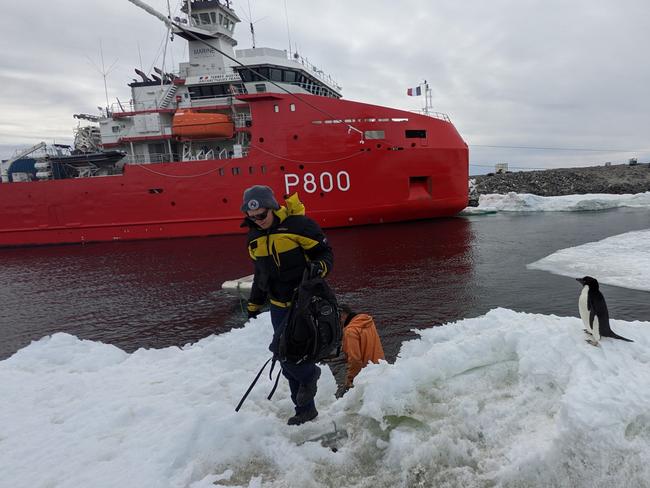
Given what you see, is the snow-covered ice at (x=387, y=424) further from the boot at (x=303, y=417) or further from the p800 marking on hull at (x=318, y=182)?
the p800 marking on hull at (x=318, y=182)

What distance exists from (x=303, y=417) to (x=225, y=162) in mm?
15804

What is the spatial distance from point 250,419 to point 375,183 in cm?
1509

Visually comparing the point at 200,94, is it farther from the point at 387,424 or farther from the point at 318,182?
the point at 387,424

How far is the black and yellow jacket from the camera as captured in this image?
2812 millimetres

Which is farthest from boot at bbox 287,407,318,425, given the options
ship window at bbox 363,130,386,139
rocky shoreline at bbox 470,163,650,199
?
rocky shoreline at bbox 470,163,650,199

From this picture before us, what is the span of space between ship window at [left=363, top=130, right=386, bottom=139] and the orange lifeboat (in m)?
6.61

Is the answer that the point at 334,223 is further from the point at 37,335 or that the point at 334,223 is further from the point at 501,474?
the point at 501,474

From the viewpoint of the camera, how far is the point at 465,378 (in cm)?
334

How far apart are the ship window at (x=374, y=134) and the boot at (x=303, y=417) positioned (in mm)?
Result: 15128

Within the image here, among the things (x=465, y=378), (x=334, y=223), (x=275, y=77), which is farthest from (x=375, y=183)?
(x=465, y=378)

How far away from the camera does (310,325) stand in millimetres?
Answer: 2656

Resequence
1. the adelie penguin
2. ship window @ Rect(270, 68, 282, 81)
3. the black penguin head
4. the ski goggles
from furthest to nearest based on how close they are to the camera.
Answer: ship window @ Rect(270, 68, 282, 81) < the black penguin head < the adelie penguin < the ski goggles

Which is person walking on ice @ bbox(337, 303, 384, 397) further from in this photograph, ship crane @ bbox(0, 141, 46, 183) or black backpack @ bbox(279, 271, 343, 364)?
ship crane @ bbox(0, 141, 46, 183)

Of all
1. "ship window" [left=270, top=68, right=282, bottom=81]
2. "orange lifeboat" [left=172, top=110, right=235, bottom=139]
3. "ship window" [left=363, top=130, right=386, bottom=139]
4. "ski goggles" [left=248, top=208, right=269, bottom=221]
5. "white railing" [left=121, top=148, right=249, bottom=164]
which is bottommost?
"ski goggles" [left=248, top=208, right=269, bottom=221]
